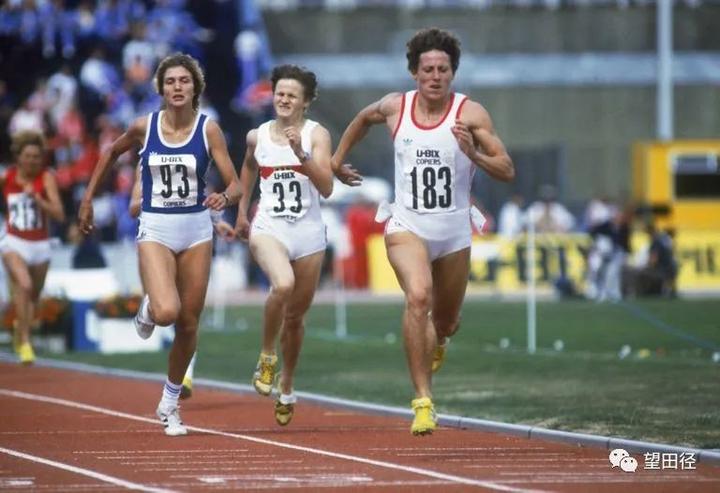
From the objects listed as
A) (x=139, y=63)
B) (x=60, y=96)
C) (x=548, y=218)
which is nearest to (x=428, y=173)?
(x=60, y=96)

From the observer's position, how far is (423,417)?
13453mm

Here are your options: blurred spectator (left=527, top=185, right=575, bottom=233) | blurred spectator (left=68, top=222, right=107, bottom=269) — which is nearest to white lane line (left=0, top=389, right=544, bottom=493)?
blurred spectator (left=68, top=222, right=107, bottom=269)

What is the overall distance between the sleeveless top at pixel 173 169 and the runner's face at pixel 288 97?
0.79 metres

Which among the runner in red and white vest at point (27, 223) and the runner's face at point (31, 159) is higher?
the runner's face at point (31, 159)

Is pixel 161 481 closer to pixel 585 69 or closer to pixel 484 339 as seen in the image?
pixel 484 339

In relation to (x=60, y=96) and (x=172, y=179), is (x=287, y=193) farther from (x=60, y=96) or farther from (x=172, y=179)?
(x=60, y=96)

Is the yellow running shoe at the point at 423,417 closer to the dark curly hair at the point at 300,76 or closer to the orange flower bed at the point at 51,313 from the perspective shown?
the dark curly hair at the point at 300,76

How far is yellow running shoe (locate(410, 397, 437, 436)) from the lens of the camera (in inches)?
528

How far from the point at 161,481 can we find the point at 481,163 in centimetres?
317

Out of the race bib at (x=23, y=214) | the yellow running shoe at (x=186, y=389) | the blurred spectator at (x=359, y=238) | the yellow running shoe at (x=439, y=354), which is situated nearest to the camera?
the yellow running shoe at (x=439, y=354)

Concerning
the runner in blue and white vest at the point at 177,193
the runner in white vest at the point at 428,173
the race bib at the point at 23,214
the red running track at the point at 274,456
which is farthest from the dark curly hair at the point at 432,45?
the race bib at the point at 23,214

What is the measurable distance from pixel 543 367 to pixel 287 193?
23.1ft

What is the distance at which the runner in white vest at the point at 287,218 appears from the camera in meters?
15.1

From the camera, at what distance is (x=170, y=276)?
14539 mm
